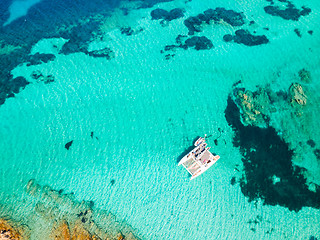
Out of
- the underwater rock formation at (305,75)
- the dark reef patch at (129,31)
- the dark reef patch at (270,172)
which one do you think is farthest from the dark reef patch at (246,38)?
the dark reef patch at (270,172)

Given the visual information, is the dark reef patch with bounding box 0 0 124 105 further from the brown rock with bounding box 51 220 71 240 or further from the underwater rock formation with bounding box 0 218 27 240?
the brown rock with bounding box 51 220 71 240

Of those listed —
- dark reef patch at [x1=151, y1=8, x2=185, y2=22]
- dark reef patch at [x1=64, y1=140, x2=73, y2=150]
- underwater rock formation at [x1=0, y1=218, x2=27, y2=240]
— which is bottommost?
underwater rock formation at [x1=0, y1=218, x2=27, y2=240]

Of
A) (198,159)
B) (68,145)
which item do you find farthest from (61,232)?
(198,159)

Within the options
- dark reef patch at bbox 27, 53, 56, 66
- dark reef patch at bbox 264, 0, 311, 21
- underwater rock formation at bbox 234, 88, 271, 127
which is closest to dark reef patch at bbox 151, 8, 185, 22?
dark reef patch at bbox 264, 0, 311, 21

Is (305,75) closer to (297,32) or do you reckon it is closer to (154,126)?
(297,32)

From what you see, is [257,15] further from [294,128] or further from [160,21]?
[294,128]

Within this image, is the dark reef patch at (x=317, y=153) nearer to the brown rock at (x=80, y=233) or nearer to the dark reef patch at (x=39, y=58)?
the brown rock at (x=80, y=233)
